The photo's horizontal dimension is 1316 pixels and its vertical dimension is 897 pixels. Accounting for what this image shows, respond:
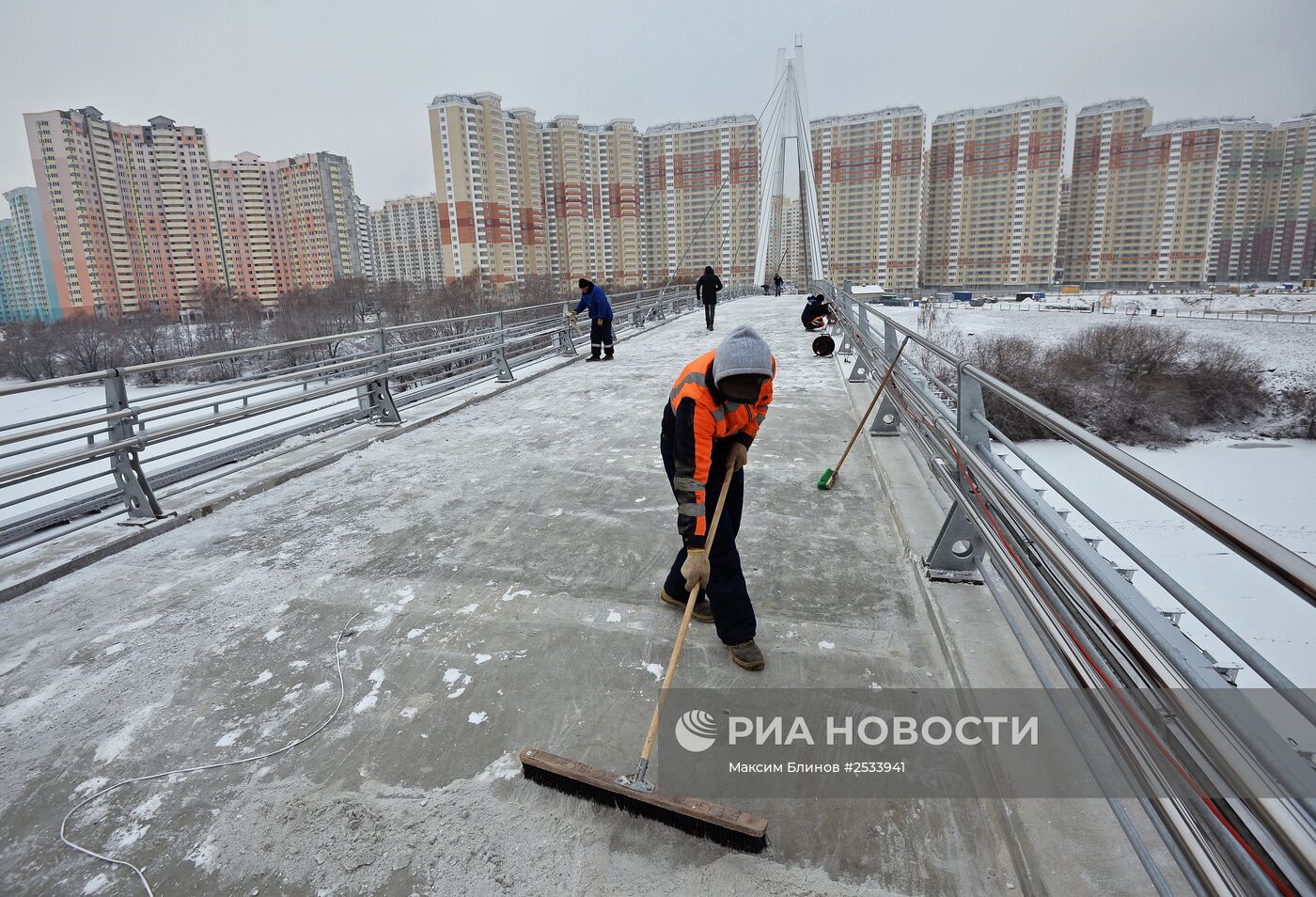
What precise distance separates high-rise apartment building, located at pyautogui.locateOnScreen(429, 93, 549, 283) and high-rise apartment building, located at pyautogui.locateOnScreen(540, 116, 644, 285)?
10.5 ft

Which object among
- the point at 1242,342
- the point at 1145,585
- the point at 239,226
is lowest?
the point at 1145,585

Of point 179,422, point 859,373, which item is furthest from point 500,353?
point 859,373

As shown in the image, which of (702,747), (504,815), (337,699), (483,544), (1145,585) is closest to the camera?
(504,815)

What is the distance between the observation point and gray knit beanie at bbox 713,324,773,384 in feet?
8.75

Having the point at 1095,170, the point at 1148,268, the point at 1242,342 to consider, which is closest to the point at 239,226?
the point at 1242,342

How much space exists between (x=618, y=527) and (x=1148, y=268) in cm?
11271

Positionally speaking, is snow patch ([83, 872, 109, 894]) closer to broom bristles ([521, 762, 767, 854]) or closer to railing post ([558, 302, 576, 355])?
broom bristles ([521, 762, 767, 854])

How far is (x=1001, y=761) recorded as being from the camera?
2322mm

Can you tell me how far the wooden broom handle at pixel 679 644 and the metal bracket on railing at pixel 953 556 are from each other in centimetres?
127

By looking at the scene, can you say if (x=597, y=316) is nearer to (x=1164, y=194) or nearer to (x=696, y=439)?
(x=696, y=439)

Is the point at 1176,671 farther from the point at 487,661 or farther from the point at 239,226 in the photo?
the point at 239,226

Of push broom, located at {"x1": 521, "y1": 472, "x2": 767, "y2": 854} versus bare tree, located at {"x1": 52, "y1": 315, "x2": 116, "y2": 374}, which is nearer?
push broom, located at {"x1": 521, "y1": 472, "x2": 767, "y2": 854}

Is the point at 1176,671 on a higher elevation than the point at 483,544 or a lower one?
higher

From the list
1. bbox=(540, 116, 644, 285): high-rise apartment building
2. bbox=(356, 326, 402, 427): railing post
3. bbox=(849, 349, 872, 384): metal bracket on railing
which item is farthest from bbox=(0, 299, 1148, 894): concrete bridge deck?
bbox=(540, 116, 644, 285): high-rise apartment building
